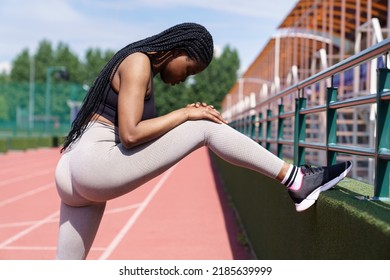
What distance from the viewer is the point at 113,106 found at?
2.87 meters

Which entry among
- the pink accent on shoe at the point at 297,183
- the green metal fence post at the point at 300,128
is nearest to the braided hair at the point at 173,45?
the pink accent on shoe at the point at 297,183

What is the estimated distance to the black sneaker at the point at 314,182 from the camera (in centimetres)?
301

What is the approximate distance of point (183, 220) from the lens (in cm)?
951

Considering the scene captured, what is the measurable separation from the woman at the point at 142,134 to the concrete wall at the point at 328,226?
22 centimetres

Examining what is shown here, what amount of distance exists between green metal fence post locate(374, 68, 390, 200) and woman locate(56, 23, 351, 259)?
0.30 m

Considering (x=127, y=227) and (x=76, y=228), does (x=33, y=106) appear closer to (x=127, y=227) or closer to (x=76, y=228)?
(x=127, y=227)

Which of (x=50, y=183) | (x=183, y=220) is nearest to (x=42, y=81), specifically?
(x=50, y=183)

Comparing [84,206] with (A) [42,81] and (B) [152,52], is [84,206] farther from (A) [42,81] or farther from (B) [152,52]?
(A) [42,81]

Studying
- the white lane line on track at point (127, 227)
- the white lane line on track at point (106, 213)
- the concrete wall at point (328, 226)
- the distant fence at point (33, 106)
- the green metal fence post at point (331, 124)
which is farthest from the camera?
the distant fence at point (33, 106)

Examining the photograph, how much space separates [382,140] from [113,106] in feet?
3.76

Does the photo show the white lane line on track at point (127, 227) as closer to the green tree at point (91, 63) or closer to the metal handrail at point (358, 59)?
the metal handrail at point (358, 59)

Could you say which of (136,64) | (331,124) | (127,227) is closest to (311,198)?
(331,124)

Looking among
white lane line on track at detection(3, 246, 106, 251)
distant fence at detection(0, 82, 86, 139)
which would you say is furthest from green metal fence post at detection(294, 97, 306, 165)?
distant fence at detection(0, 82, 86, 139)

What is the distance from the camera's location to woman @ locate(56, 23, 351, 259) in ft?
8.77
